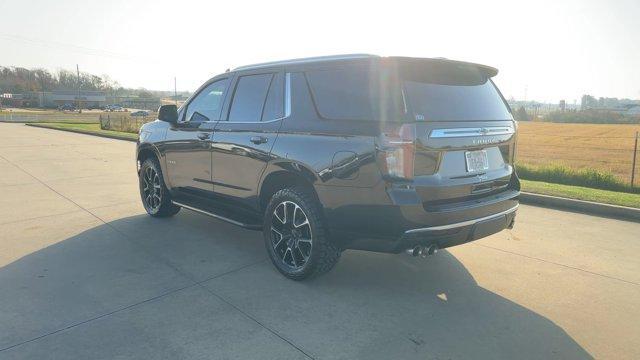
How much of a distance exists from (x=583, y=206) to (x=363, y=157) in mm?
5253

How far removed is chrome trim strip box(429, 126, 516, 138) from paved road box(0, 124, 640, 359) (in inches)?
52.3

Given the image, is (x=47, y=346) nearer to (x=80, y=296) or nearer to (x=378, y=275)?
(x=80, y=296)

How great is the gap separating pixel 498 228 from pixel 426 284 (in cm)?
79

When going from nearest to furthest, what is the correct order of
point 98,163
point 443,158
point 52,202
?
point 443,158, point 52,202, point 98,163

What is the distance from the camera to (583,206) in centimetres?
713

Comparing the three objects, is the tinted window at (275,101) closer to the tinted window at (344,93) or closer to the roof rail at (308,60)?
the roof rail at (308,60)

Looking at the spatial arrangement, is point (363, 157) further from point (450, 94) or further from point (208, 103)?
point (208, 103)

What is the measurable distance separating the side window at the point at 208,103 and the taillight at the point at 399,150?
7.75ft

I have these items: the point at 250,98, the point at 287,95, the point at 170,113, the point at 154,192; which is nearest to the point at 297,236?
the point at 287,95

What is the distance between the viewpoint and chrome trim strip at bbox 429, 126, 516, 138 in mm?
3438

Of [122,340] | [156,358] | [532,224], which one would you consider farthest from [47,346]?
[532,224]

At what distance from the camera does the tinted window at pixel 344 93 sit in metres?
3.59

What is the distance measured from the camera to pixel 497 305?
3.67m

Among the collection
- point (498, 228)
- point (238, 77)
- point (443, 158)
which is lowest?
point (498, 228)
